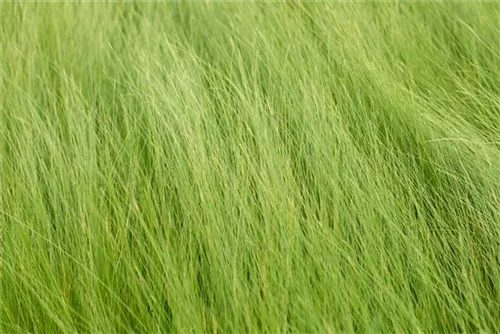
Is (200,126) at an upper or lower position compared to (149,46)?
lower

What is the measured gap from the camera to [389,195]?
1.08 meters

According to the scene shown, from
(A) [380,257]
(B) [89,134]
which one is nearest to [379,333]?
(A) [380,257]

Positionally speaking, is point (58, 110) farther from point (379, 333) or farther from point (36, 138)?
point (379, 333)

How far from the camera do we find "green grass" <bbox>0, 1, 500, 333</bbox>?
39.2 inches

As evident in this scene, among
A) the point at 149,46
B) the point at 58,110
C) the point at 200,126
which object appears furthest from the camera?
the point at 149,46

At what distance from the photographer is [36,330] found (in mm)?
1010

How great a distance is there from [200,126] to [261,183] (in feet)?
0.80

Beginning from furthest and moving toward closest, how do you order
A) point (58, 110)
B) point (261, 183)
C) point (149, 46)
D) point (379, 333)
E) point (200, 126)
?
point (149, 46) < point (58, 110) < point (200, 126) < point (261, 183) < point (379, 333)

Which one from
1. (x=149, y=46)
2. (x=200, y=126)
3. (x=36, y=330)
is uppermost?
(x=149, y=46)

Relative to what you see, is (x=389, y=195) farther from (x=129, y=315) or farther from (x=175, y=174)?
(x=129, y=315)

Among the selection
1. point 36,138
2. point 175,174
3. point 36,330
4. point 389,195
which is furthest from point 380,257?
point 36,138

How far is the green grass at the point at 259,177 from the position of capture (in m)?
1.00

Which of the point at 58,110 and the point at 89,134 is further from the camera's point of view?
the point at 58,110

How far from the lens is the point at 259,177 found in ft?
3.73
